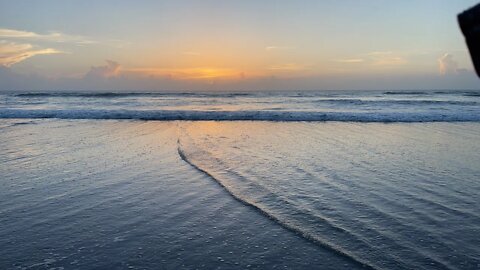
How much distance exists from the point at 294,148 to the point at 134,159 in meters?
4.49

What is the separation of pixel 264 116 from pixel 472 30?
22.4m

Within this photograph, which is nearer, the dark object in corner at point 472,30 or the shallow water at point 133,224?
the dark object in corner at point 472,30

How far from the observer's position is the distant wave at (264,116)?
21.9m

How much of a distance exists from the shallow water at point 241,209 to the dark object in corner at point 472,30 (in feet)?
8.88

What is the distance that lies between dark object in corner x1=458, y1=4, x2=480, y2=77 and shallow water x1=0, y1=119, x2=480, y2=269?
107 inches

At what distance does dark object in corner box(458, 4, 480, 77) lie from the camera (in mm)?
1418

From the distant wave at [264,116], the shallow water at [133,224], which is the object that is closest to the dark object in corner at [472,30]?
the shallow water at [133,224]

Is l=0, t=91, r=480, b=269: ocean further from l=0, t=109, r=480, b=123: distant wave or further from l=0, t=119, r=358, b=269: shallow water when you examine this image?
l=0, t=109, r=480, b=123: distant wave

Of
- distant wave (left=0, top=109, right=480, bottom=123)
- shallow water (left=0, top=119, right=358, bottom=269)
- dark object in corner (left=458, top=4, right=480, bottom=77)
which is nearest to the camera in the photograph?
dark object in corner (left=458, top=4, right=480, bottom=77)

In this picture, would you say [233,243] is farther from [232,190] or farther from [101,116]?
[101,116]

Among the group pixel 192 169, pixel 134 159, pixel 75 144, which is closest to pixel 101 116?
pixel 75 144

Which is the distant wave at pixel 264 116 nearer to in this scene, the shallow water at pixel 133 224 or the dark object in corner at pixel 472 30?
the shallow water at pixel 133 224

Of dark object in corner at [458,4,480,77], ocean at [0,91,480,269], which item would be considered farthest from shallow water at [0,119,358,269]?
dark object in corner at [458,4,480,77]

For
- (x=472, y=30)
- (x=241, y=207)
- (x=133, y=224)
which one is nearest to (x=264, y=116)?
(x=241, y=207)
